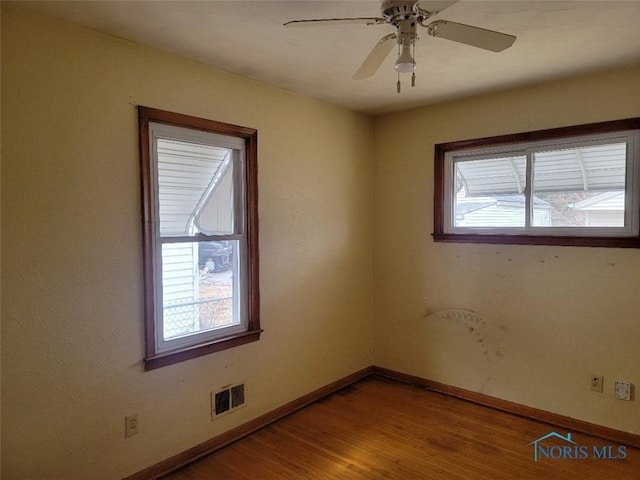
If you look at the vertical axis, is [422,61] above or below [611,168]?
above

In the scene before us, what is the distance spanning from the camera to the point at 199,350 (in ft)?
8.61

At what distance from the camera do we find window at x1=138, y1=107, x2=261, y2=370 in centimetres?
241

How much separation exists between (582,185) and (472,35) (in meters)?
1.82

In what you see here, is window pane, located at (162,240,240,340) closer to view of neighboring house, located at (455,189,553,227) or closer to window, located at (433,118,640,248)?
window, located at (433,118,640,248)

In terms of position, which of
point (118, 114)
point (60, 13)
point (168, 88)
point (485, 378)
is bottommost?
point (485, 378)

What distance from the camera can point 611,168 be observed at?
282 cm

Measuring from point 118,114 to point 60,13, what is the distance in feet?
1.64

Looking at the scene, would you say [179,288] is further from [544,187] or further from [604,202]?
[604,202]

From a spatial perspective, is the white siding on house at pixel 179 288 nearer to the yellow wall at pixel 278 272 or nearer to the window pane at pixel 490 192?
the yellow wall at pixel 278 272

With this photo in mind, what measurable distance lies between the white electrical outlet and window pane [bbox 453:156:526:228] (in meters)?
1.23

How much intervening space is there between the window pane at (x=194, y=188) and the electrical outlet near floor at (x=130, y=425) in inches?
40.9

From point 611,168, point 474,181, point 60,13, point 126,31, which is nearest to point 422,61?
point 474,181

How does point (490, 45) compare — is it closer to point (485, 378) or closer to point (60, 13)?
point (60, 13)

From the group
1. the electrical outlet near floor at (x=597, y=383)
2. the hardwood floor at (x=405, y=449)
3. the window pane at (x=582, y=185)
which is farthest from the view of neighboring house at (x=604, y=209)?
the hardwood floor at (x=405, y=449)
